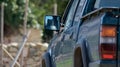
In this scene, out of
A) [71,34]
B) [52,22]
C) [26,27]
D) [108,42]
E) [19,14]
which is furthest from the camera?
[19,14]

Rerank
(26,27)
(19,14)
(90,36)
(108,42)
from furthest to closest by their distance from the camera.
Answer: (19,14)
(26,27)
(90,36)
(108,42)

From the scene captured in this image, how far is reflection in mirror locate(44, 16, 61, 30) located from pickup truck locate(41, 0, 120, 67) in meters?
0.34

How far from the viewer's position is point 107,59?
514 cm

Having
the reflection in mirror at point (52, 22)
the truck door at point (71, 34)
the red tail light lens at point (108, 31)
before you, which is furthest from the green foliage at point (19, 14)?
the red tail light lens at point (108, 31)

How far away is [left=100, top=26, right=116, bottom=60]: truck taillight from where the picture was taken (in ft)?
16.8

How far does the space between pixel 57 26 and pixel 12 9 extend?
16236 millimetres

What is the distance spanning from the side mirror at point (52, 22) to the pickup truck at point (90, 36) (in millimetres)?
338

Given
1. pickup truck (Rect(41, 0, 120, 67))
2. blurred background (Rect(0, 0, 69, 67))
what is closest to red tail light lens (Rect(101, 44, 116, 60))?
pickup truck (Rect(41, 0, 120, 67))

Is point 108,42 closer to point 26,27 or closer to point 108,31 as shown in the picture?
point 108,31

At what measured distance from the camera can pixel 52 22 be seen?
27.0 ft

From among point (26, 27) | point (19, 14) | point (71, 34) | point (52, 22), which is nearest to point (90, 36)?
point (71, 34)

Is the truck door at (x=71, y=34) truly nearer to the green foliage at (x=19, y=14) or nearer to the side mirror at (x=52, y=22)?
the side mirror at (x=52, y=22)

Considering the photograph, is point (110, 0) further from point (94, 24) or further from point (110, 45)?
point (110, 45)

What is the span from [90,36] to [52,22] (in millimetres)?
2685
